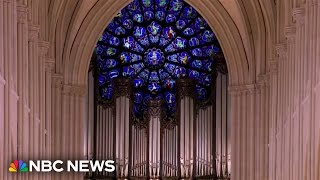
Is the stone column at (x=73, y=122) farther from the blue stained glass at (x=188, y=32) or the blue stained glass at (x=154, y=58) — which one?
the blue stained glass at (x=188, y=32)

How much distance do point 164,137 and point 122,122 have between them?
1.36 meters

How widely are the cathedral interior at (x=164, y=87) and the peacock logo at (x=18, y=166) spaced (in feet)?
0.44

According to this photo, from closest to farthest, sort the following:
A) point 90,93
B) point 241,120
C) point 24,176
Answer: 1. point 24,176
2. point 241,120
3. point 90,93

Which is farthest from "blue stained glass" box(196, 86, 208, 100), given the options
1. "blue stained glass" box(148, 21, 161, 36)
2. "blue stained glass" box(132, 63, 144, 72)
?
"blue stained glass" box(148, 21, 161, 36)

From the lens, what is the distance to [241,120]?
32.0m

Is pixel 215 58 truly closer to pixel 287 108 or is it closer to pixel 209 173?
pixel 209 173

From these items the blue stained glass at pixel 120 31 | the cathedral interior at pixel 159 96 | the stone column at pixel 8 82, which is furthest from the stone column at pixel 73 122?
the stone column at pixel 8 82

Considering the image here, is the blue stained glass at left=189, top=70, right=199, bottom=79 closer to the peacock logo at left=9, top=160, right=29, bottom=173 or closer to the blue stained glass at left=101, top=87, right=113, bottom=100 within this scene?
the blue stained glass at left=101, top=87, right=113, bottom=100

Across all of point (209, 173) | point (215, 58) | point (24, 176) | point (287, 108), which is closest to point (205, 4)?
point (215, 58)

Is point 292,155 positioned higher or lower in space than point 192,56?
lower

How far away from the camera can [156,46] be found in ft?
119

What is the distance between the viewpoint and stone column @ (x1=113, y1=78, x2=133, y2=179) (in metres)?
35.3

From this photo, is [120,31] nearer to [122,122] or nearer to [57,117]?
[122,122]

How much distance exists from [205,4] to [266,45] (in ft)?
11.4
